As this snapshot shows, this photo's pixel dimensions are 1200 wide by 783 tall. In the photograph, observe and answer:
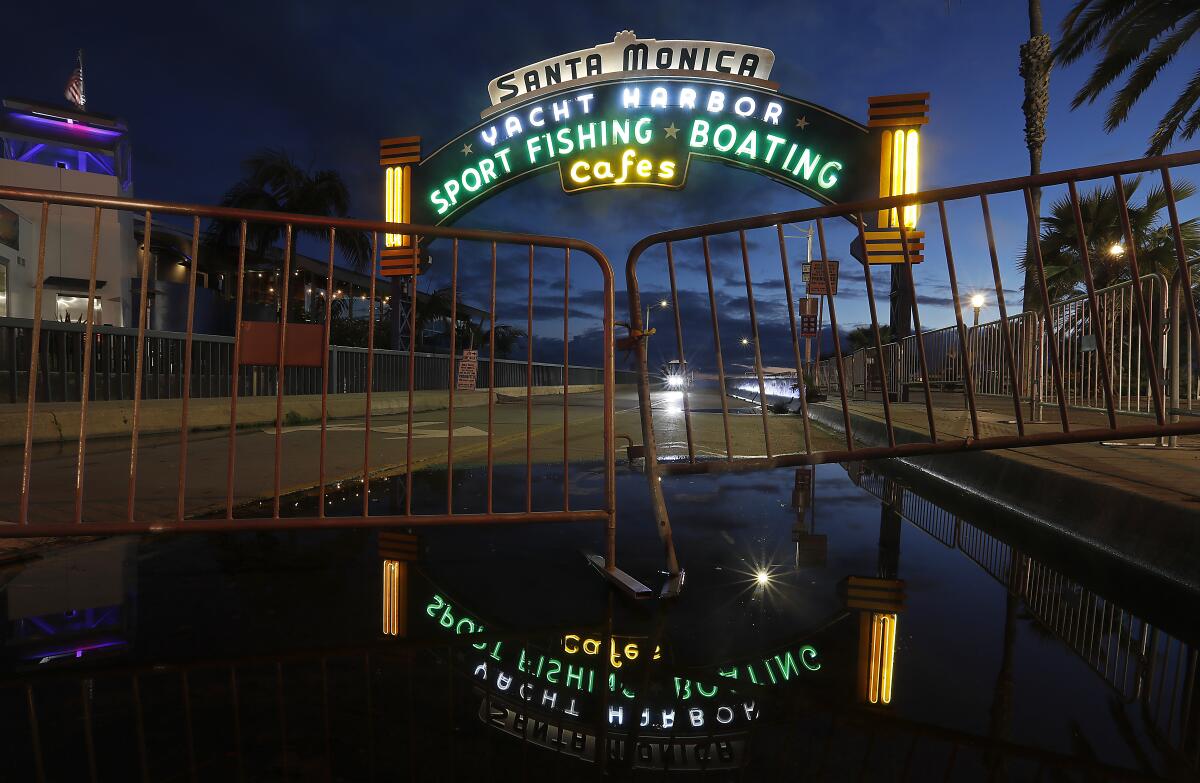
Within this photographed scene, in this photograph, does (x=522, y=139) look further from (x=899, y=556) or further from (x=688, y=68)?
(x=899, y=556)

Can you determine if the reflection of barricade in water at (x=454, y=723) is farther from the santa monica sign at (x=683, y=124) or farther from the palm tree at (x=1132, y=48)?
the palm tree at (x=1132, y=48)

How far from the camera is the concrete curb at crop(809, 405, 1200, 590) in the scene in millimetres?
3041

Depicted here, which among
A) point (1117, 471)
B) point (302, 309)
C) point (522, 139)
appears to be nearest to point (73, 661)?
point (1117, 471)

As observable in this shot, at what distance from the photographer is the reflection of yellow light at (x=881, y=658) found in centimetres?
203

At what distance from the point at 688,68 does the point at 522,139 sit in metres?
2.87

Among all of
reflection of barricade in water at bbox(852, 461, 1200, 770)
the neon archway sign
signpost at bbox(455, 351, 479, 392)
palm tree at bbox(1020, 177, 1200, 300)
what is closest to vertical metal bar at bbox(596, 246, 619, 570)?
reflection of barricade in water at bbox(852, 461, 1200, 770)

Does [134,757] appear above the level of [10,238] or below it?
below

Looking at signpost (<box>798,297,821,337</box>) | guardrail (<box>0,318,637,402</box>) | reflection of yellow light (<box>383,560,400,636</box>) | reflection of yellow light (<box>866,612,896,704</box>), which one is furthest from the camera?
signpost (<box>798,297,821,337</box>)

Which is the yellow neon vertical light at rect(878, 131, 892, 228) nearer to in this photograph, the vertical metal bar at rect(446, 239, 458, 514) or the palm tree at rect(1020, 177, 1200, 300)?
the vertical metal bar at rect(446, 239, 458, 514)

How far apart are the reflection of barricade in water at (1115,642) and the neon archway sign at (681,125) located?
727cm

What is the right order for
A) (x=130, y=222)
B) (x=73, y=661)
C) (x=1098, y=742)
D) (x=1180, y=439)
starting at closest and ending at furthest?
(x=1098, y=742) < (x=73, y=661) < (x=1180, y=439) < (x=130, y=222)

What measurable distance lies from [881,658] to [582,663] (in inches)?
38.9

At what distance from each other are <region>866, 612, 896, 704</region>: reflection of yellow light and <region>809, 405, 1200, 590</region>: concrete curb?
4.64ft

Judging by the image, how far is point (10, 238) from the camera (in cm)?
2298
